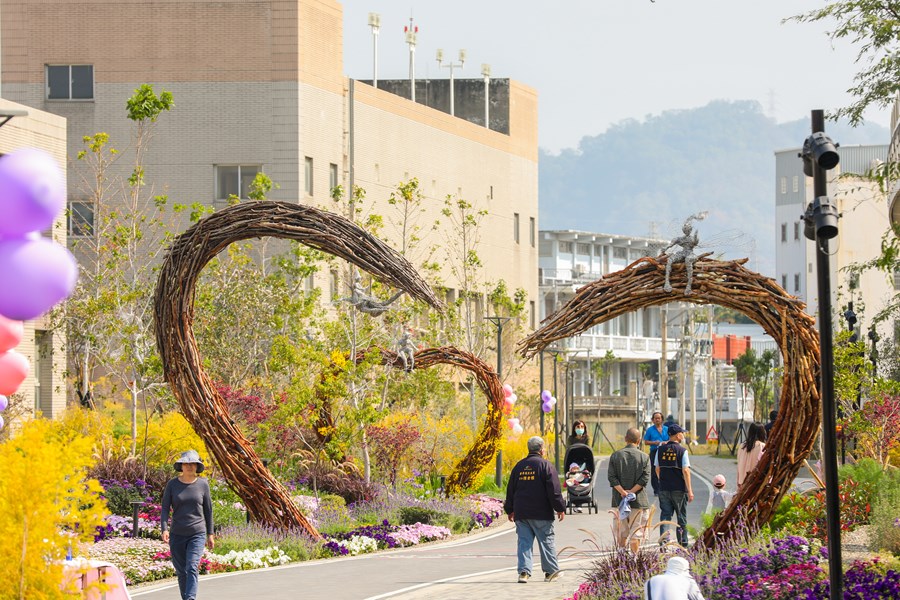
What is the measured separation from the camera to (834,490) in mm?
11227

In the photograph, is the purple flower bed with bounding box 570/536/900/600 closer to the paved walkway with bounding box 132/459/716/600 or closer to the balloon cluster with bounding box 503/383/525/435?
the paved walkway with bounding box 132/459/716/600

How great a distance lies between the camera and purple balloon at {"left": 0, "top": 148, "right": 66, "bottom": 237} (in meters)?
8.62

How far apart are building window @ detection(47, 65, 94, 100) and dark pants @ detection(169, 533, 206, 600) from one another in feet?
147

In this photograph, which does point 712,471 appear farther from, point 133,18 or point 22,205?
point 22,205

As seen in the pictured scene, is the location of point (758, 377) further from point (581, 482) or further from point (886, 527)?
point (886, 527)

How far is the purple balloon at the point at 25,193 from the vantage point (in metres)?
8.62

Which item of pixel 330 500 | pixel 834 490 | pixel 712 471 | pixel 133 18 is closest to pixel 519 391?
pixel 712 471

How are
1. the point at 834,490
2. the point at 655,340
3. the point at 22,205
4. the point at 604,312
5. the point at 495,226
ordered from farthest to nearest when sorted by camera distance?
the point at 655,340 < the point at 495,226 < the point at 604,312 < the point at 834,490 < the point at 22,205

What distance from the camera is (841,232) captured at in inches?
3546

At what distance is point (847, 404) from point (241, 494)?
1908 cm

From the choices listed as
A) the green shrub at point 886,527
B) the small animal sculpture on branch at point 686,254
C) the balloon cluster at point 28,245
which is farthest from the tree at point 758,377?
the balloon cluster at point 28,245

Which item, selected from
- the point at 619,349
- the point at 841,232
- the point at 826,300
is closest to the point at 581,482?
the point at 826,300

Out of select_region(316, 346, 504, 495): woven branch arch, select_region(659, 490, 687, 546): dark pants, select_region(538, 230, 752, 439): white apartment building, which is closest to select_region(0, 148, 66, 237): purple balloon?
select_region(659, 490, 687, 546): dark pants

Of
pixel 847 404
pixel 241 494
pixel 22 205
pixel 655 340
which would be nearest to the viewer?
pixel 22 205
